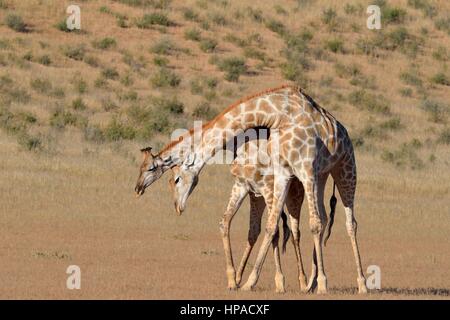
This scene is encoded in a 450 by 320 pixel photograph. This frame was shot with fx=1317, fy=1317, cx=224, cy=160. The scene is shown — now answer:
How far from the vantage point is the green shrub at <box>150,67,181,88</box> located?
3616cm

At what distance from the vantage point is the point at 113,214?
802 inches

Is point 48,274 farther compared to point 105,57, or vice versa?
point 105,57

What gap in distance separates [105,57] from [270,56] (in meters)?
5.56

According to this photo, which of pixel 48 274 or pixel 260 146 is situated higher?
pixel 260 146

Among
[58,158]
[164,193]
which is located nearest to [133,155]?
[58,158]

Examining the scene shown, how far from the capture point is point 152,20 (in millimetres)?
42969

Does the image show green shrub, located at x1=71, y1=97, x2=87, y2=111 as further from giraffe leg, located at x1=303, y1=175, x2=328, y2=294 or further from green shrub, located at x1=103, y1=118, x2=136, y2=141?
giraffe leg, located at x1=303, y1=175, x2=328, y2=294

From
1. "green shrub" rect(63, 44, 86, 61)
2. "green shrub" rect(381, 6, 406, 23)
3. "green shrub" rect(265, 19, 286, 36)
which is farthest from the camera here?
"green shrub" rect(381, 6, 406, 23)

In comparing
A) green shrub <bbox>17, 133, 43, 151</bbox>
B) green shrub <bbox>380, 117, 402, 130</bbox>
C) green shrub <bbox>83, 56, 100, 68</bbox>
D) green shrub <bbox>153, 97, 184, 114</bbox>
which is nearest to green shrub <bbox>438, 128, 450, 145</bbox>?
green shrub <bbox>380, 117, 402, 130</bbox>

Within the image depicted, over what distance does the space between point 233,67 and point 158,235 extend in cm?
1995

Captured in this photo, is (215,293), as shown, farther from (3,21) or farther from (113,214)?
(3,21)

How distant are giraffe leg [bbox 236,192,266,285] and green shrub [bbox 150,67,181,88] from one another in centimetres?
2251

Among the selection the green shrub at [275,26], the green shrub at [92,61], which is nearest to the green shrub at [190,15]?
the green shrub at [275,26]

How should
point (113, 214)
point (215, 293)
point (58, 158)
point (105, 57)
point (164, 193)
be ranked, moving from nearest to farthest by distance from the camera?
point (215, 293) < point (113, 214) < point (164, 193) < point (58, 158) < point (105, 57)
